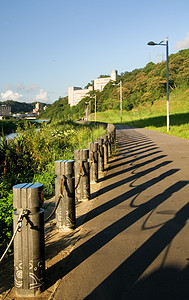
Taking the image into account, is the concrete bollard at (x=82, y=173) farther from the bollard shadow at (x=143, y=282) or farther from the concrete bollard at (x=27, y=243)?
the concrete bollard at (x=27, y=243)

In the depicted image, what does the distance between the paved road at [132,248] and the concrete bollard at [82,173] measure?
1.05 feet

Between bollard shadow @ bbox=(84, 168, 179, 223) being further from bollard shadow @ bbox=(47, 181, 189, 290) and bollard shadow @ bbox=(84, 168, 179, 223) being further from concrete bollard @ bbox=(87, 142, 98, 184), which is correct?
concrete bollard @ bbox=(87, 142, 98, 184)

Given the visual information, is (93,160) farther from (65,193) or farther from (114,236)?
(114,236)

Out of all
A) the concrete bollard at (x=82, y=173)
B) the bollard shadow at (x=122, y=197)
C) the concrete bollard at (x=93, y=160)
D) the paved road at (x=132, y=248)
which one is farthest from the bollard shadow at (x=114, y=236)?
the concrete bollard at (x=93, y=160)

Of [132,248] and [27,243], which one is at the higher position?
[27,243]

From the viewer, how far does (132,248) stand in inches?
159

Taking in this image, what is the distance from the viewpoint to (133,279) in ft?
10.6

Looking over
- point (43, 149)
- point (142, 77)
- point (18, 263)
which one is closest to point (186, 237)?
point (18, 263)

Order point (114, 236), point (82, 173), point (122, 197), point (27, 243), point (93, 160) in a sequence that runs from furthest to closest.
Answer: point (93, 160)
point (122, 197)
point (82, 173)
point (114, 236)
point (27, 243)

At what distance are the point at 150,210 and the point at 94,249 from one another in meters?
1.89

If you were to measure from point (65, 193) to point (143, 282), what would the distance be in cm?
185

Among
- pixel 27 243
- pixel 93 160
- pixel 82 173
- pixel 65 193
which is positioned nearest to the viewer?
pixel 27 243

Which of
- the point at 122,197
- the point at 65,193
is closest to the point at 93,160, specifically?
the point at 122,197

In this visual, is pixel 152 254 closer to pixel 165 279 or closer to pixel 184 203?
pixel 165 279
